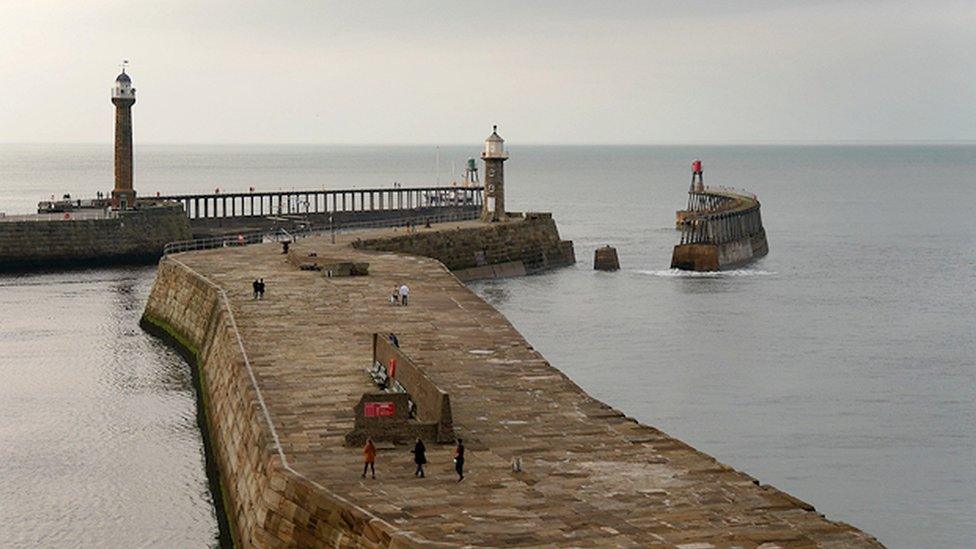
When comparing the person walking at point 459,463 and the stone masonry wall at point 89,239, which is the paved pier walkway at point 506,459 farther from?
the stone masonry wall at point 89,239

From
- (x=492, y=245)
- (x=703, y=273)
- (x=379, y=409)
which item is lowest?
(x=703, y=273)

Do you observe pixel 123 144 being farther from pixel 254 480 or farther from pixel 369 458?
pixel 369 458

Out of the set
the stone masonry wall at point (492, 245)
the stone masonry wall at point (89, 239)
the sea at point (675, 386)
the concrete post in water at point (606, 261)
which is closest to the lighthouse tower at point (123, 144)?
the stone masonry wall at point (89, 239)

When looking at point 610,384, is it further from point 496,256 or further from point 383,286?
point 496,256

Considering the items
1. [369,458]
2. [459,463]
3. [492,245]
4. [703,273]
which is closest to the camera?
[369,458]

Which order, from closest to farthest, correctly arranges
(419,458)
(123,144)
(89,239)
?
(419,458) → (89,239) → (123,144)

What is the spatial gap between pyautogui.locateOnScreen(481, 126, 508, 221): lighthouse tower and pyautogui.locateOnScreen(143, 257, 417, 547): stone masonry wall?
4112cm

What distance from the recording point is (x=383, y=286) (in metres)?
61.3

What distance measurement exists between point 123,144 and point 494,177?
84.0 feet

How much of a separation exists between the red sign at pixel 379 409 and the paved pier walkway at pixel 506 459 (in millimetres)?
865

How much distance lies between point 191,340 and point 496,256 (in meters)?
36.7

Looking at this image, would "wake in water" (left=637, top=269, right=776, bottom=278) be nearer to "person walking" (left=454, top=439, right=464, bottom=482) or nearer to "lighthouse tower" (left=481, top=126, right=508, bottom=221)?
"lighthouse tower" (left=481, top=126, right=508, bottom=221)

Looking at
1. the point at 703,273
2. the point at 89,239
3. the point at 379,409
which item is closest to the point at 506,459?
the point at 379,409

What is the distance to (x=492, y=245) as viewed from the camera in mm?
94562
